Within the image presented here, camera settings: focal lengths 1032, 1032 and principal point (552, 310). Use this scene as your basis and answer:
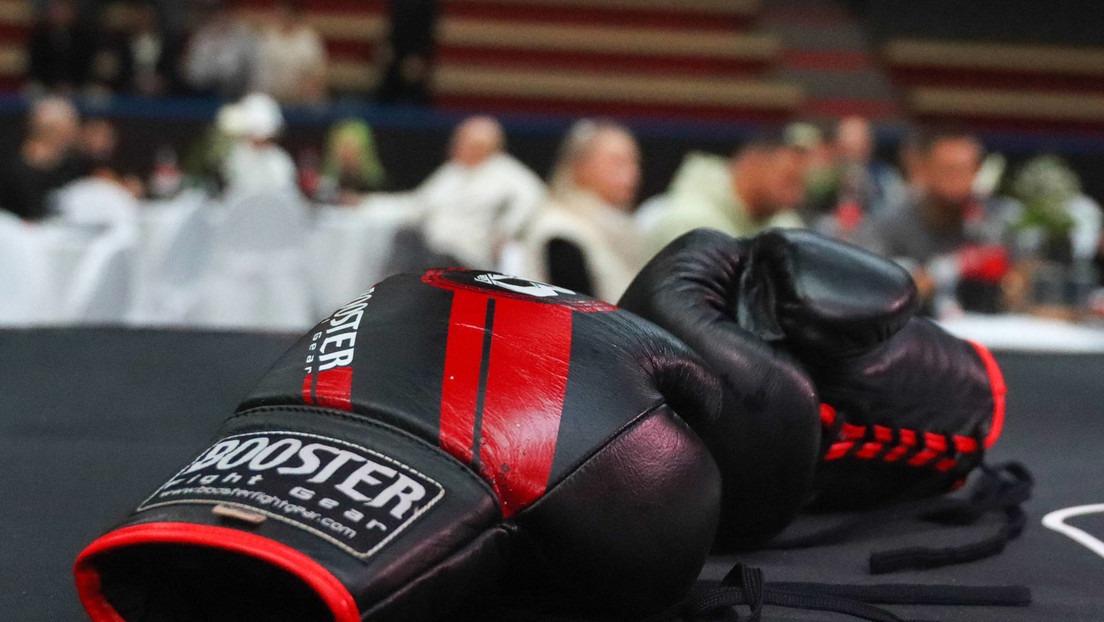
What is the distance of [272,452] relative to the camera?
26.1 inches

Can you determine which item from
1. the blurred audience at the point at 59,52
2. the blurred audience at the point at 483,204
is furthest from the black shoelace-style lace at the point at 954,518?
the blurred audience at the point at 59,52

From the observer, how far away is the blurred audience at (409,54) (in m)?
6.74

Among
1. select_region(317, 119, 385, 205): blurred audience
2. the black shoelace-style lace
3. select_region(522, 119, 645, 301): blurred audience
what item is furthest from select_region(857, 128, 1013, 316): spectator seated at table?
select_region(317, 119, 385, 205): blurred audience

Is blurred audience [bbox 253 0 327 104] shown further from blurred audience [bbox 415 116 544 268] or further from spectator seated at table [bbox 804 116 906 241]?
spectator seated at table [bbox 804 116 906 241]

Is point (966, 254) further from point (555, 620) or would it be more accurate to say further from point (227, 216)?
point (227, 216)

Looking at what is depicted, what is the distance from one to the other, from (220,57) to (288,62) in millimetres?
421

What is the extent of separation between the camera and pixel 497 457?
0.66 meters

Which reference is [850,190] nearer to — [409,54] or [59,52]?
[409,54]

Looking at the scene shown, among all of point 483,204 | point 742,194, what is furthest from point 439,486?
point 483,204

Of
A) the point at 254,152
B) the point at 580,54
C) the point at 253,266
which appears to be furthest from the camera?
the point at 580,54

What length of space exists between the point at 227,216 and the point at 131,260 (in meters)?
0.34

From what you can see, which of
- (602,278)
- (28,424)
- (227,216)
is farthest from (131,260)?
(28,424)

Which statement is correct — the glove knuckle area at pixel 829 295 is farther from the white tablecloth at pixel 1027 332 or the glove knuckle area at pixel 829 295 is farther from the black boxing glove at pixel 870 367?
the white tablecloth at pixel 1027 332

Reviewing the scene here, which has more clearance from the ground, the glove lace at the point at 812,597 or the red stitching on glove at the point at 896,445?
the red stitching on glove at the point at 896,445
